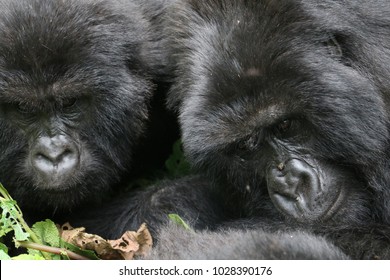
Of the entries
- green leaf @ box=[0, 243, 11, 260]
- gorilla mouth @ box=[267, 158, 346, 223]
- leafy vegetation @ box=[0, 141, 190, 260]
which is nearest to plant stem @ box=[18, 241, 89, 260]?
leafy vegetation @ box=[0, 141, 190, 260]

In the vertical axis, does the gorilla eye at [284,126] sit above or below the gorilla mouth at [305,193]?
above

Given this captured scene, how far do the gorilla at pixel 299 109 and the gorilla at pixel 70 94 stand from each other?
56 centimetres

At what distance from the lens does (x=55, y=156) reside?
5.09 meters

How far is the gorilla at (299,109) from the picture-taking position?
447 centimetres

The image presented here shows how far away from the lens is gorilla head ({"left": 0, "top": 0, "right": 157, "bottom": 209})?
5.01 meters

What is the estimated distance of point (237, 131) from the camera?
15.1 feet

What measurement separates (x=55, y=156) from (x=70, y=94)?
0.39 m

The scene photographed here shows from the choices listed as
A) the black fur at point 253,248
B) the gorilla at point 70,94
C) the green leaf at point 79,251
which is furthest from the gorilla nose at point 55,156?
the black fur at point 253,248

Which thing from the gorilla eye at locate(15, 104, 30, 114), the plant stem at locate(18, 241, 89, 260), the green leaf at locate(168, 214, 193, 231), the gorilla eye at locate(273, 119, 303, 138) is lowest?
the plant stem at locate(18, 241, 89, 260)

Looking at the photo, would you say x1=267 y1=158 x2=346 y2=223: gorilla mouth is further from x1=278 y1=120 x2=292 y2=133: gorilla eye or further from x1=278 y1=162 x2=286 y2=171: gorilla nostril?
x1=278 y1=120 x2=292 y2=133: gorilla eye

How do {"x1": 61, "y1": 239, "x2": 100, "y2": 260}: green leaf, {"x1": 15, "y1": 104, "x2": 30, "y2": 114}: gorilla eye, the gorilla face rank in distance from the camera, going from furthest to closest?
{"x1": 15, "y1": 104, "x2": 30, "y2": 114}: gorilla eye
{"x1": 61, "y1": 239, "x2": 100, "y2": 260}: green leaf
the gorilla face

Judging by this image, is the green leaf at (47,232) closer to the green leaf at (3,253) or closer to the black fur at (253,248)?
the green leaf at (3,253)

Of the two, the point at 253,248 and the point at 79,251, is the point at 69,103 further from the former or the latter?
the point at 253,248
